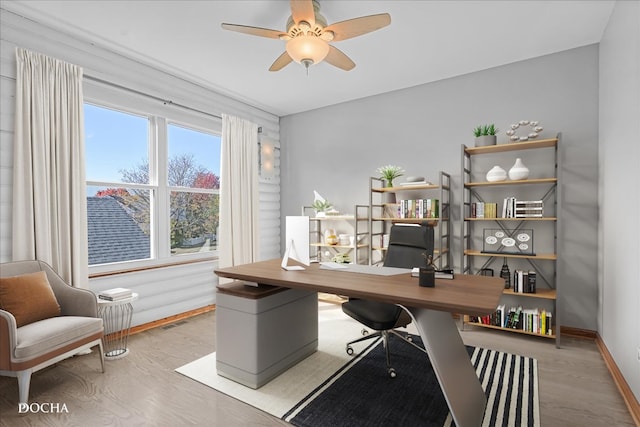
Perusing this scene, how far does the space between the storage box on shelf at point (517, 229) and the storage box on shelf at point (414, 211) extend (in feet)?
0.74

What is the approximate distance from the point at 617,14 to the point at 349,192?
3095mm

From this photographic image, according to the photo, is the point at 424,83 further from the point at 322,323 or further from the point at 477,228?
the point at 322,323

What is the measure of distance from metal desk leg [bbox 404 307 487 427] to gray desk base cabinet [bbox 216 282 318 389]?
102 cm

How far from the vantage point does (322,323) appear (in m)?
3.59

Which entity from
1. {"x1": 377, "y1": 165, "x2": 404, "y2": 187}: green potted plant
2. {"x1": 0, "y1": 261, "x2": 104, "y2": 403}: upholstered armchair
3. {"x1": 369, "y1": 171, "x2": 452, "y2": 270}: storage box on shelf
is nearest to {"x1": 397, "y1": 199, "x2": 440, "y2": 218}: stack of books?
{"x1": 369, "y1": 171, "x2": 452, "y2": 270}: storage box on shelf

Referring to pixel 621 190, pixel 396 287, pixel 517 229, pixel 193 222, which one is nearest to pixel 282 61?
pixel 396 287

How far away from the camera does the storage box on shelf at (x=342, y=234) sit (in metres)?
4.37

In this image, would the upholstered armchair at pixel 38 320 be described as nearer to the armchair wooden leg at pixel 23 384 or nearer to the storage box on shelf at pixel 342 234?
the armchair wooden leg at pixel 23 384

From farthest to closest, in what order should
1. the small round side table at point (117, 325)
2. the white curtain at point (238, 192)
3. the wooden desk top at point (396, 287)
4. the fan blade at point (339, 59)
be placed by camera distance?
the white curtain at point (238, 192), the small round side table at point (117, 325), the fan blade at point (339, 59), the wooden desk top at point (396, 287)

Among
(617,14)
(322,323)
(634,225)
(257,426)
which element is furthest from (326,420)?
(617,14)

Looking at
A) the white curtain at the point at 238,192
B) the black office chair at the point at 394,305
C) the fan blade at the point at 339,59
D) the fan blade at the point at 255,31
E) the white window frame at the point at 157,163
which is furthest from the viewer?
the white curtain at the point at 238,192

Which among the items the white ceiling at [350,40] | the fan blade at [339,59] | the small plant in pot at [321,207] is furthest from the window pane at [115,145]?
the fan blade at [339,59]

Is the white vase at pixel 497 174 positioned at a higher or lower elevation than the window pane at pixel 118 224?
higher

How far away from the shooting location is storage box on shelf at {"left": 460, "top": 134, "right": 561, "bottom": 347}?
311 cm
